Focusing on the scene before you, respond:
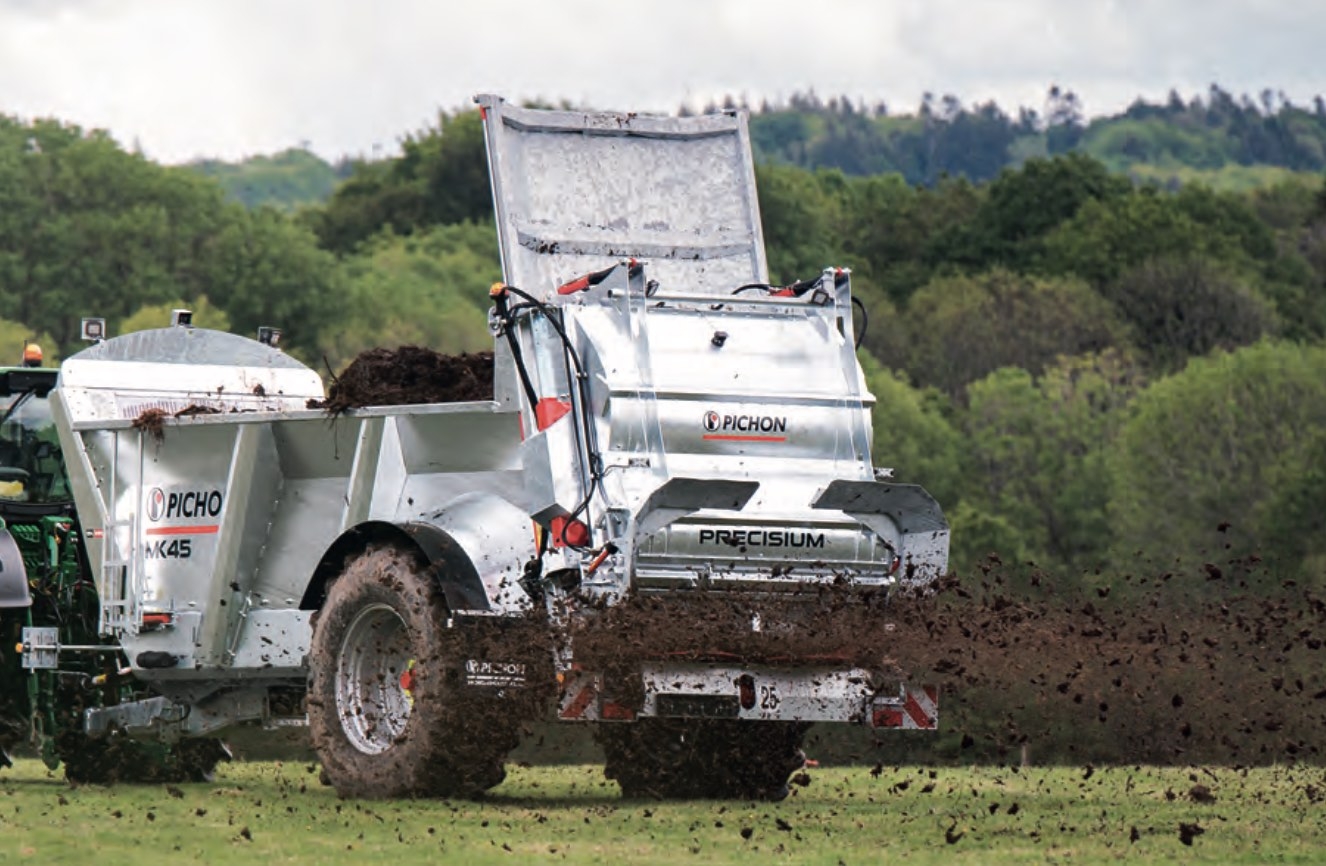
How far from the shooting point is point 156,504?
656 inches

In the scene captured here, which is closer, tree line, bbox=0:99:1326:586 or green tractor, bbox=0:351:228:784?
green tractor, bbox=0:351:228:784

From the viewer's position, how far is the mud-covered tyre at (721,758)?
15.8 meters

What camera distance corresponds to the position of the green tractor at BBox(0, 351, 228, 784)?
16.9 m

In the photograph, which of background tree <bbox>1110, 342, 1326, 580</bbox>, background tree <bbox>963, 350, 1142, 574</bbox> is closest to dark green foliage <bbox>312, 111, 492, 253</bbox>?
background tree <bbox>963, 350, 1142, 574</bbox>

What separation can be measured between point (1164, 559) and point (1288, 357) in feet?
51.1

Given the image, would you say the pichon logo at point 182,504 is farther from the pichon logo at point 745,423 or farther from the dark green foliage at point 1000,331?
the dark green foliage at point 1000,331

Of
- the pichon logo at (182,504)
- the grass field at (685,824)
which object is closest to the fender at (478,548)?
the grass field at (685,824)

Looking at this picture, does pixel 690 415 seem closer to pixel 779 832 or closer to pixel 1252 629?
pixel 779 832

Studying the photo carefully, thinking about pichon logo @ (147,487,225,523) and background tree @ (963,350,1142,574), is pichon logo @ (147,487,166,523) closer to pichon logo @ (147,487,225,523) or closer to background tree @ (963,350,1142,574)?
pichon logo @ (147,487,225,523)

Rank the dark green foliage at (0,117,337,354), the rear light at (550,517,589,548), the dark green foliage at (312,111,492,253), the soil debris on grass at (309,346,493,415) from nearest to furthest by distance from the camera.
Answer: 1. the rear light at (550,517,589,548)
2. the soil debris on grass at (309,346,493,415)
3. the dark green foliage at (0,117,337,354)
4. the dark green foliage at (312,111,492,253)

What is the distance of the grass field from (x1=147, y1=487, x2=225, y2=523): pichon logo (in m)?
1.75

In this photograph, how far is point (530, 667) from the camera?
45.2 ft

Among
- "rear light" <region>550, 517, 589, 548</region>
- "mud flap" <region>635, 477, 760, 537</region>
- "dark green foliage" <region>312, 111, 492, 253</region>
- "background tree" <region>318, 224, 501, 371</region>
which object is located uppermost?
"dark green foliage" <region>312, 111, 492, 253</region>

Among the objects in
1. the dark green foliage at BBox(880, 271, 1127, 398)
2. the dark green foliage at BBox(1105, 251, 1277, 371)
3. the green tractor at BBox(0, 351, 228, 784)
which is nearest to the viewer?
the green tractor at BBox(0, 351, 228, 784)
